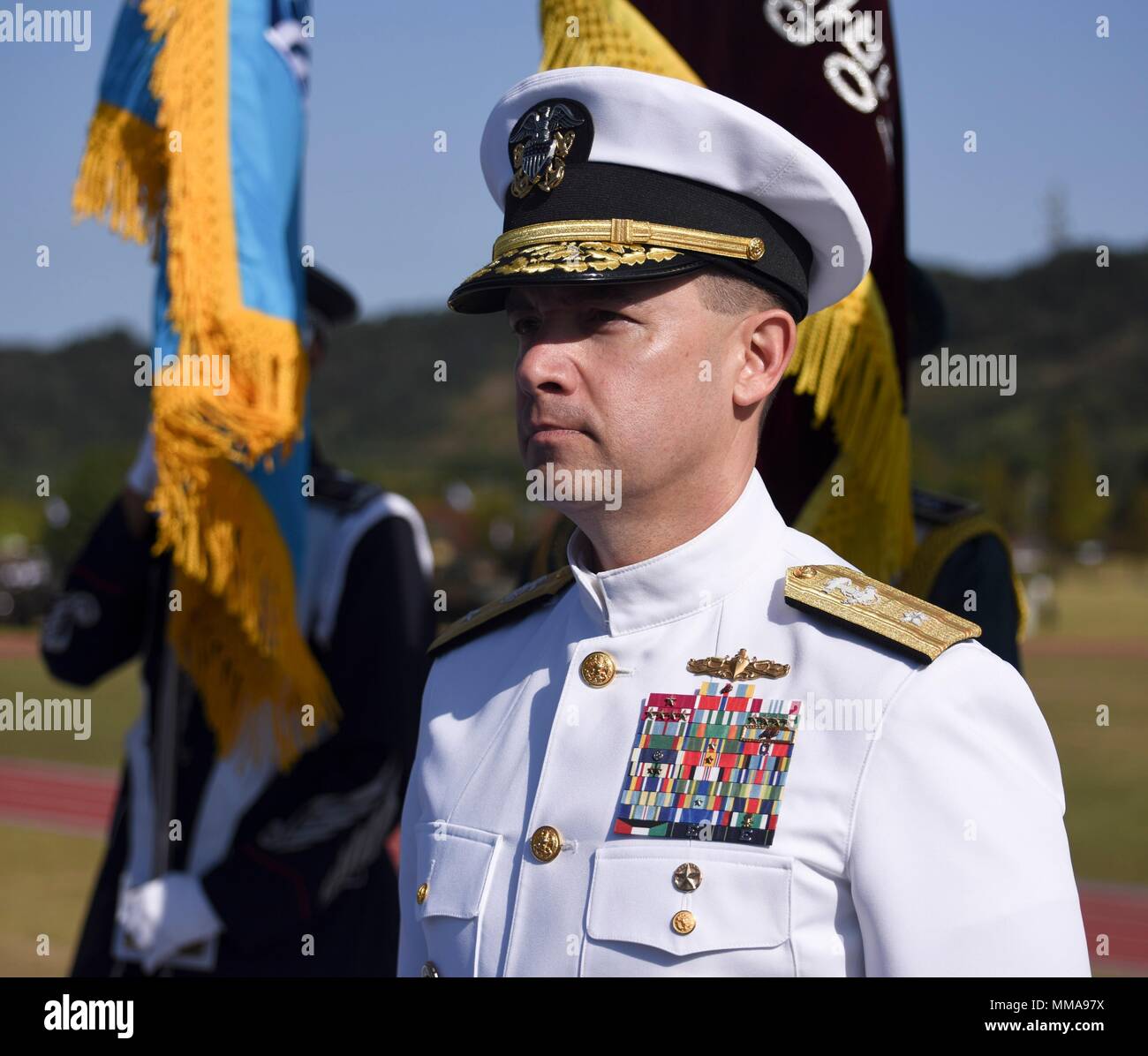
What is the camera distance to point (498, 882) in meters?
1.95

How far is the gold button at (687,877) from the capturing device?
178 centimetres

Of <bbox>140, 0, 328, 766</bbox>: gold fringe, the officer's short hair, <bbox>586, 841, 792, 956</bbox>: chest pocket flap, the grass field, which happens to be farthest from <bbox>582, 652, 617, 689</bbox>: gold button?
the grass field

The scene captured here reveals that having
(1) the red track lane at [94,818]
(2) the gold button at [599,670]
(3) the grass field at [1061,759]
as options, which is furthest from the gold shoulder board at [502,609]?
(3) the grass field at [1061,759]

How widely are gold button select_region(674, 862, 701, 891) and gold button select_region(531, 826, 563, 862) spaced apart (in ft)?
0.56

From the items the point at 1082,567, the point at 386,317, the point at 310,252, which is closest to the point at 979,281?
the point at 386,317

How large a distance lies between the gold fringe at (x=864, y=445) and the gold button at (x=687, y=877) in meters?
1.05

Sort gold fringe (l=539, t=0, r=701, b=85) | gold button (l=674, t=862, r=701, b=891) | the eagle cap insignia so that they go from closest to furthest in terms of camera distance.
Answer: gold button (l=674, t=862, r=701, b=891), the eagle cap insignia, gold fringe (l=539, t=0, r=701, b=85)

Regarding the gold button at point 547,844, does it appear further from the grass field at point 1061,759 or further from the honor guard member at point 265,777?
the grass field at point 1061,759

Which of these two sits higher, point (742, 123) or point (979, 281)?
point (979, 281)

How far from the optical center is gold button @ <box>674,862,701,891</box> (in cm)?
178

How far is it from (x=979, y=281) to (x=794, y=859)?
129 m

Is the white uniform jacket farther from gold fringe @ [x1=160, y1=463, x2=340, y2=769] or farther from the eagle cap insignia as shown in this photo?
gold fringe @ [x1=160, y1=463, x2=340, y2=769]
